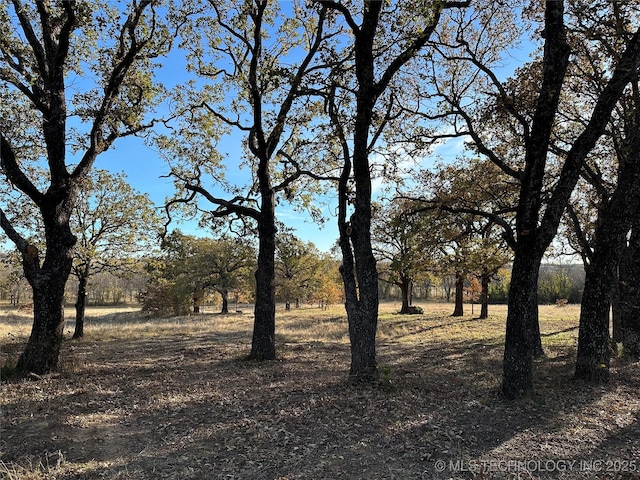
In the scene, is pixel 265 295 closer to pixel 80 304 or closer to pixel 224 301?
pixel 80 304

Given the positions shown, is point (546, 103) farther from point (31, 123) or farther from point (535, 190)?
point (31, 123)

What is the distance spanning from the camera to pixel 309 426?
5789 millimetres

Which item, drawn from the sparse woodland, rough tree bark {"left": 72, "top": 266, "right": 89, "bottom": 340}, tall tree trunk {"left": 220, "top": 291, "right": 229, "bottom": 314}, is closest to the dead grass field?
the sparse woodland

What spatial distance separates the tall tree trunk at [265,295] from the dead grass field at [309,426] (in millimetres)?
1713

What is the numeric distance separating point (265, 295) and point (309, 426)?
6.35 metres

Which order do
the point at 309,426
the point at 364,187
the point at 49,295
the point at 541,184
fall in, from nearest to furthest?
the point at 309,426
the point at 541,184
the point at 364,187
the point at 49,295

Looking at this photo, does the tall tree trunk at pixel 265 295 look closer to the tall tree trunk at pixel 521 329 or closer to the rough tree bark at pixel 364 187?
the rough tree bark at pixel 364 187

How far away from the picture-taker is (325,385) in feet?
26.5

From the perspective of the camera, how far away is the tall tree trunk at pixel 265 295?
11586 mm

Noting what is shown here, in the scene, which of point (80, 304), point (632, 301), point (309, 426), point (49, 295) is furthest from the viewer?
point (80, 304)

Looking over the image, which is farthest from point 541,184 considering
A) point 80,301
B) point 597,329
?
point 80,301

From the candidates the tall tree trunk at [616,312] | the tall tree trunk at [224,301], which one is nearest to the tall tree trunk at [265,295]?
the tall tree trunk at [616,312]

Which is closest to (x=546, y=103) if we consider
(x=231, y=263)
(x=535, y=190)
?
(x=535, y=190)

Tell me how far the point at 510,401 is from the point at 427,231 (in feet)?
23.0
